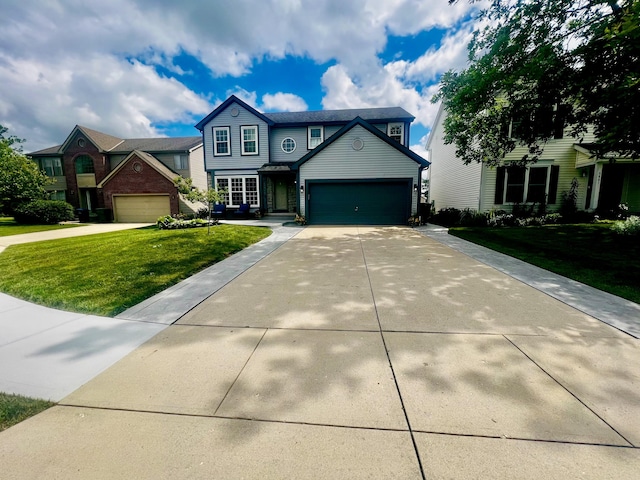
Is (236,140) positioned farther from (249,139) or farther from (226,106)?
(226,106)

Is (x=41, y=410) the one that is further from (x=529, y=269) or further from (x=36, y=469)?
(x=529, y=269)

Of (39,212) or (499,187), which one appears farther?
(39,212)

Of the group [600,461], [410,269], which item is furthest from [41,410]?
[410,269]

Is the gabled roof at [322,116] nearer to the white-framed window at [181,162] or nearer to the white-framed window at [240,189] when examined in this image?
the white-framed window at [240,189]

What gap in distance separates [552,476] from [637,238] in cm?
1079

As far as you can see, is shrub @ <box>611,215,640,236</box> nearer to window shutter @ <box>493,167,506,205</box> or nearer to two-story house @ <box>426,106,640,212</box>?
two-story house @ <box>426,106,640,212</box>

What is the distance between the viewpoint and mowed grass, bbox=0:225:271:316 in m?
4.28

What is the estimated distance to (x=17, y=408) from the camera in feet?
6.58

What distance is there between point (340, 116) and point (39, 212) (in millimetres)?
20871

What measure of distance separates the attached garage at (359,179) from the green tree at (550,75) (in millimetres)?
3727

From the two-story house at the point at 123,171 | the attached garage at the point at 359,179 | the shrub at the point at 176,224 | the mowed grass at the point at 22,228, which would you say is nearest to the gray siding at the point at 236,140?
the two-story house at the point at 123,171

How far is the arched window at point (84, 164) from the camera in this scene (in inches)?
914

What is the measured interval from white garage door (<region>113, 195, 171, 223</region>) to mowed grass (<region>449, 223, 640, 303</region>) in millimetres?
18230

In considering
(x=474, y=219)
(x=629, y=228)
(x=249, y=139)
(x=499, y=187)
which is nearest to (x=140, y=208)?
(x=249, y=139)
